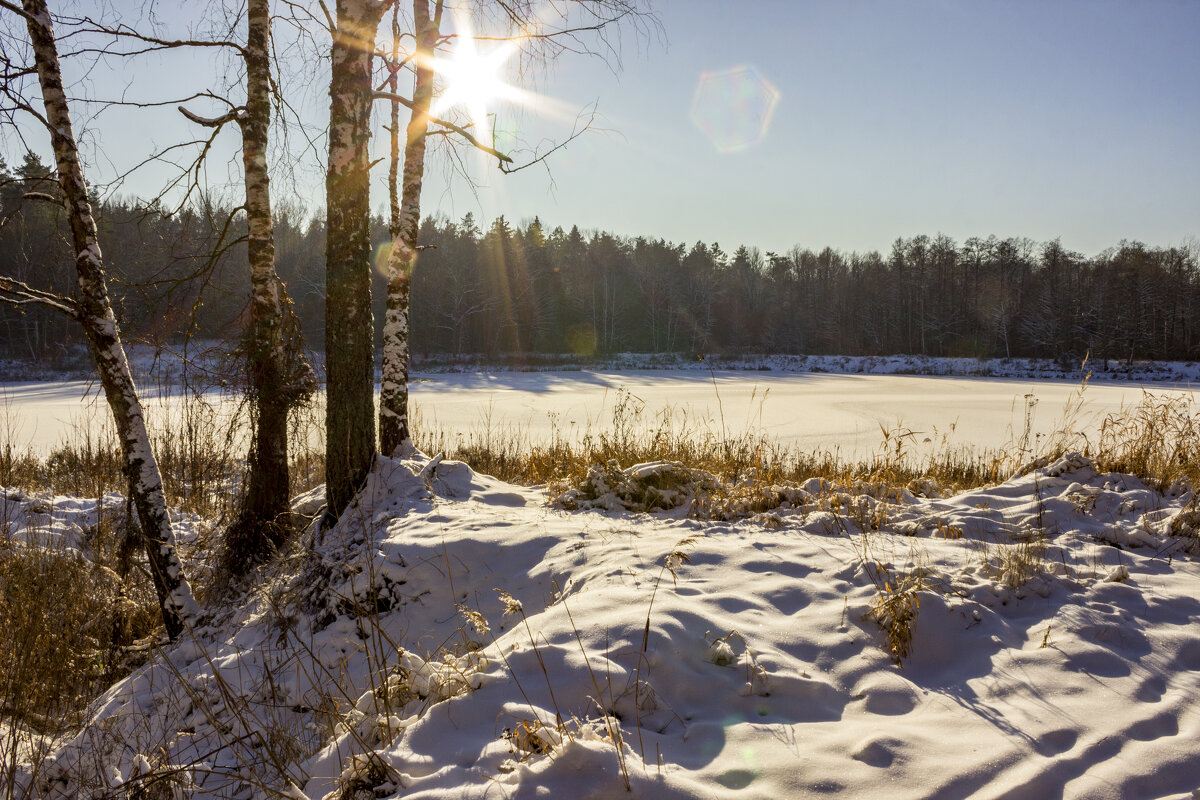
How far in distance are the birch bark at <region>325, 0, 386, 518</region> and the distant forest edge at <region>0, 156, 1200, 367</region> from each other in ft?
94.0

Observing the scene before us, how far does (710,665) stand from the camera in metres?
2.43

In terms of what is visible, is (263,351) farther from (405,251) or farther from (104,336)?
(405,251)

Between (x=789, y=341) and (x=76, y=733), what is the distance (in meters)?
55.6

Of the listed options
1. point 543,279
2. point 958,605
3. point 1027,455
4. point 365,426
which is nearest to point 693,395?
point 1027,455

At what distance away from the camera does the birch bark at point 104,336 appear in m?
3.63

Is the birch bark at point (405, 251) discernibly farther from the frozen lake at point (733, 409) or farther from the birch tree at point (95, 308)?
the frozen lake at point (733, 409)

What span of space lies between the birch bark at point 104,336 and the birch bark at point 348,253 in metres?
1.24

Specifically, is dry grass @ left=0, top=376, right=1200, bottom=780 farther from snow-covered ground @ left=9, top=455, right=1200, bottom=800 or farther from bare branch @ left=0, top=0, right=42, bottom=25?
bare branch @ left=0, top=0, right=42, bottom=25

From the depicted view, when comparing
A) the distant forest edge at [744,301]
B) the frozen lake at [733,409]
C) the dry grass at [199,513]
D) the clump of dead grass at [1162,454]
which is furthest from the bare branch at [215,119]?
the distant forest edge at [744,301]

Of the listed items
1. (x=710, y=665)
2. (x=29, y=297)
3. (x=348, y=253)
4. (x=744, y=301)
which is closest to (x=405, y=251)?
(x=348, y=253)

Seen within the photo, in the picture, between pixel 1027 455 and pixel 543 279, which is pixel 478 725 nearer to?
pixel 1027 455

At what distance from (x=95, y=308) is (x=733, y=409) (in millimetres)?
13697

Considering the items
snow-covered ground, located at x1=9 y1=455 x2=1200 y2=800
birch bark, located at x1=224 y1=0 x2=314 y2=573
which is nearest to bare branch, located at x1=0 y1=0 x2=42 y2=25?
birch bark, located at x1=224 y1=0 x2=314 y2=573

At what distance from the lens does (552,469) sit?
23.1 ft
